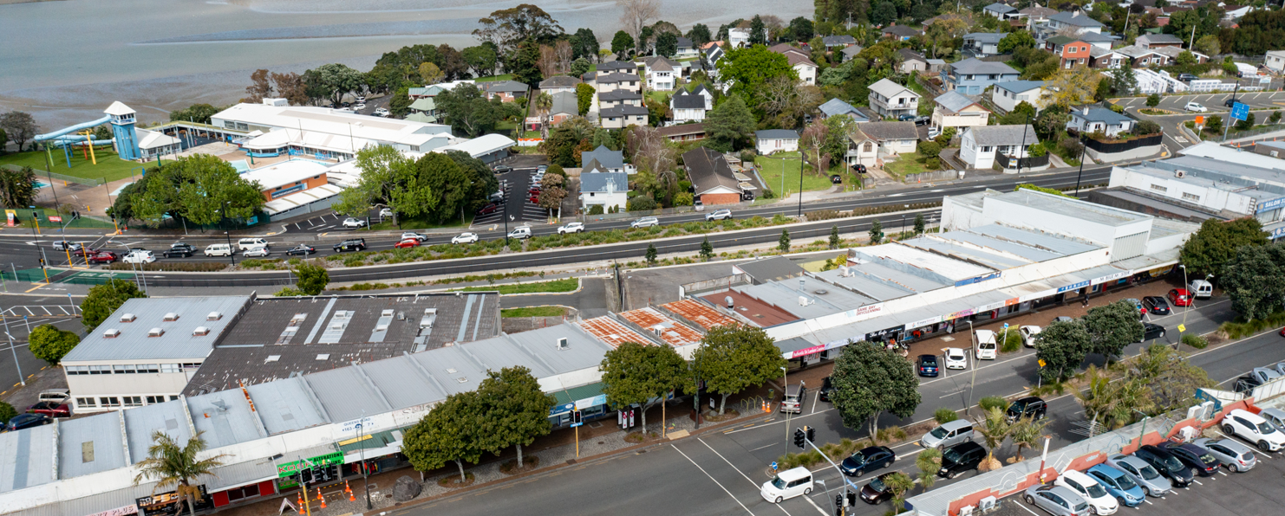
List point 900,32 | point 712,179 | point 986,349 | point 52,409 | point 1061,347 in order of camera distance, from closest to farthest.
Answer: point 1061,347, point 52,409, point 986,349, point 712,179, point 900,32

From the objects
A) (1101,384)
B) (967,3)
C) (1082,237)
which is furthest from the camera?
(967,3)

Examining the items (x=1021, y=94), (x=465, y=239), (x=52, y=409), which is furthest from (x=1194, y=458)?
(x=1021, y=94)

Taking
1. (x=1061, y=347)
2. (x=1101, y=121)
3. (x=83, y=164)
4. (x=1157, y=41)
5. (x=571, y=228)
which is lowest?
(x=571, y=228)

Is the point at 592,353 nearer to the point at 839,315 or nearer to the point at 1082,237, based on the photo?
the point at 839,315

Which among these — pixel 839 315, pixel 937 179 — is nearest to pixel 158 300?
pixel 839 315

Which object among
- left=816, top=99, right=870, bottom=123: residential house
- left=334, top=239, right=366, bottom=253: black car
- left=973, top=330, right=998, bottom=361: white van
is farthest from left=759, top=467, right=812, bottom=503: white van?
left=816, top=99, right=870, bottom=123: residential house

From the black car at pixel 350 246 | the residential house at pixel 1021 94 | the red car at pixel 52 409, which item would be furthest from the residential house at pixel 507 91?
the red car at pixel 52 409

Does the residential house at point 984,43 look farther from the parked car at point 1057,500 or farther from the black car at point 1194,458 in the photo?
the parked car at point 1057,500

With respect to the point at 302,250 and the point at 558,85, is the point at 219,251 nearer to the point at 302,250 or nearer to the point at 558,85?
the point at 302,250
